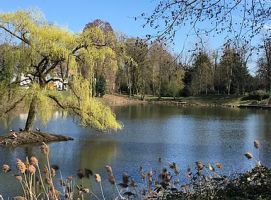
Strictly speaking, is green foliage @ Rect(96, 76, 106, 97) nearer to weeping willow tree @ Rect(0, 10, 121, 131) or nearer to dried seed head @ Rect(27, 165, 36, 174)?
weeping willow tree @ Rect(0, 10, 121, 131)

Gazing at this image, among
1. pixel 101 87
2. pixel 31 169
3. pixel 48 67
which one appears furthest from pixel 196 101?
pixel 31 169

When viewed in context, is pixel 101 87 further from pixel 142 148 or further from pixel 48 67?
pixel 142 148

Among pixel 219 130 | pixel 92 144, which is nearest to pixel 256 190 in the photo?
pixel 92 144

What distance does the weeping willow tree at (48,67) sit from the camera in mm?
22359

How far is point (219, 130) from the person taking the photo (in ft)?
96.8

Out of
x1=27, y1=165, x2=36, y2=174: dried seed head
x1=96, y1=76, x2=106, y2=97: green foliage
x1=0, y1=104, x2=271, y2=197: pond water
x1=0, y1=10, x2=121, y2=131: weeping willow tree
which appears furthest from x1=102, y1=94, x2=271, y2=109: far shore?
x1=27, y1=165, x2=36, y2=174: dried seed head

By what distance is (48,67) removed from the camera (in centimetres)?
2336

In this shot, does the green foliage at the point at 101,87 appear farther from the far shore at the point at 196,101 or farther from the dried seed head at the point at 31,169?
the dried seed head at the point at 31,169

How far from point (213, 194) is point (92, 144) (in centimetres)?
1718

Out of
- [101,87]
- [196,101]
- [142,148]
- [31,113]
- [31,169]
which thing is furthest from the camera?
[196,101]

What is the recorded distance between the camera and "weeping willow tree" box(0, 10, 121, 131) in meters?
22.4

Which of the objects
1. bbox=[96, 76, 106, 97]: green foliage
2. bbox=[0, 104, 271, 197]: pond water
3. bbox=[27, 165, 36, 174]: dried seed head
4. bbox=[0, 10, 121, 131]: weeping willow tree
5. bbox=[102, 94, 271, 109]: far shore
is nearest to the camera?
bbox=[27, 165, 36, 174]: dried seed head

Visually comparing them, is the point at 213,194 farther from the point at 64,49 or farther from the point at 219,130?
the point at 219,130

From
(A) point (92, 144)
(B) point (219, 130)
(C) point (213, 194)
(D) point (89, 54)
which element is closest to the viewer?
(C) point (213, 194)
